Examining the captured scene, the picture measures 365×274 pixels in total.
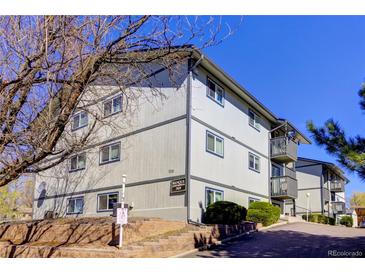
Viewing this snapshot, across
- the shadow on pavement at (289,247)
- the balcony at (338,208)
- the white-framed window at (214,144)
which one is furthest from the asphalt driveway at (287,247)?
the balcony at (338,208)

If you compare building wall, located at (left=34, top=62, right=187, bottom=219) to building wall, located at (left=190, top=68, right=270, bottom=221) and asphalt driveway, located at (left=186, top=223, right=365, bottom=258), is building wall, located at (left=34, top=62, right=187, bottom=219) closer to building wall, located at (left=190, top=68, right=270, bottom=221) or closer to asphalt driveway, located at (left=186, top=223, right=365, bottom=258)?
building wall, located at (left=190, top=68, right=270, bottom=221)

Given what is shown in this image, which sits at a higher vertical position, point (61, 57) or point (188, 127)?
point (188, 127)

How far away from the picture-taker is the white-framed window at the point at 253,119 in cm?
2195

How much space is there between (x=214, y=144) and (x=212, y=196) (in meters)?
2.41

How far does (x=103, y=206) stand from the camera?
19094 mm

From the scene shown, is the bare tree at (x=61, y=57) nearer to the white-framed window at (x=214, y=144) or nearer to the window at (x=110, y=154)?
the white-framed window at (x=214, y=144)

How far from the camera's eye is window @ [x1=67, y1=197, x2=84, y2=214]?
20.5 m

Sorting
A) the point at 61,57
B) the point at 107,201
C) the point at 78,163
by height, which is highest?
the point at 61,57

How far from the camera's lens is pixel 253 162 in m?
21.8

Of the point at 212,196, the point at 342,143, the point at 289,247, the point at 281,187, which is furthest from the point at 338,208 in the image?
the point at 342,143

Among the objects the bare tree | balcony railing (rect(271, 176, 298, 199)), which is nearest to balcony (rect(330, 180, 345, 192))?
balcony railing (rect(271, 176, 298, 199))

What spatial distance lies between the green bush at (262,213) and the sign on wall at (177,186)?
4.52 m

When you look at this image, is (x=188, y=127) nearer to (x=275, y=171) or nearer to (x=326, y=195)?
(x=275, y=171)
